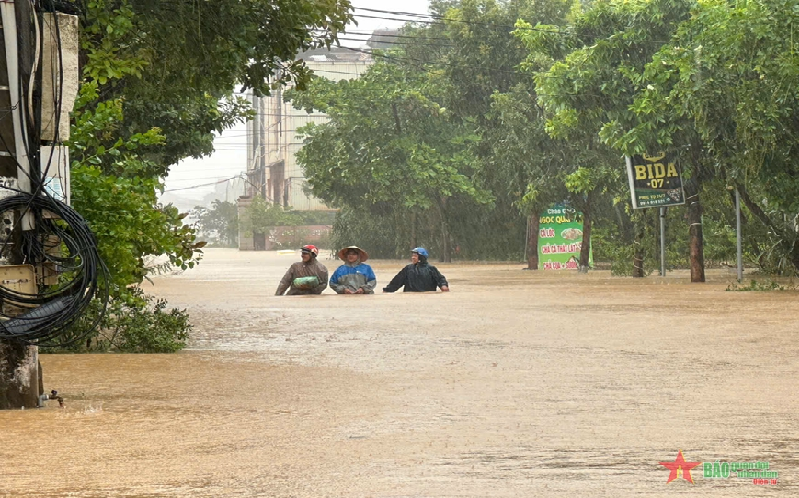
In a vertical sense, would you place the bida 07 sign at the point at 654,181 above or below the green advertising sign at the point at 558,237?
above

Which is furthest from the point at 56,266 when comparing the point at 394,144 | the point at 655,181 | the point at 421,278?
the point at 394,144

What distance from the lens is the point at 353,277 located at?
1139 inches

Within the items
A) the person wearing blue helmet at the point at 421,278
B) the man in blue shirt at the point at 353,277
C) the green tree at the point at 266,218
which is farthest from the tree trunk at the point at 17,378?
the green tree at the point at 266,218

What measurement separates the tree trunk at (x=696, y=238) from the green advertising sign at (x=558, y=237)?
12.8 m

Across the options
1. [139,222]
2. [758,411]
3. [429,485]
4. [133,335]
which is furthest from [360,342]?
[429,485]

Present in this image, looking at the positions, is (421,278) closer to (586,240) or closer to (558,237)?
(586,240)

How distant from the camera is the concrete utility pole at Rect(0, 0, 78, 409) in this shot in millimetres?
10430

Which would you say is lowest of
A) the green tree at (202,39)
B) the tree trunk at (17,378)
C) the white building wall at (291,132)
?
the tree trunk at (17,378)

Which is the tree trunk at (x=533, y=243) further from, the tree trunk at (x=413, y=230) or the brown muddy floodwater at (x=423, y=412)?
the brown muddy floodwater at (x=423, y=412)

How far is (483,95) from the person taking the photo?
55375 millimetres

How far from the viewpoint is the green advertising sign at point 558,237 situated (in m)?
46.2

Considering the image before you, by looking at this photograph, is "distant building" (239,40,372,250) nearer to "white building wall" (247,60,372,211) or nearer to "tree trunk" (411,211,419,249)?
"white building wall" (247,60,372,211)

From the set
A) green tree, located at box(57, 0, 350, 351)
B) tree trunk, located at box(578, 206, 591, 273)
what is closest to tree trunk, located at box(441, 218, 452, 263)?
tree trunk, located at box(578, 206, 591, 273)

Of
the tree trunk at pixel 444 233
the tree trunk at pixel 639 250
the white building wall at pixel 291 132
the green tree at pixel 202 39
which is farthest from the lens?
the white building wall at pixel 291 132
